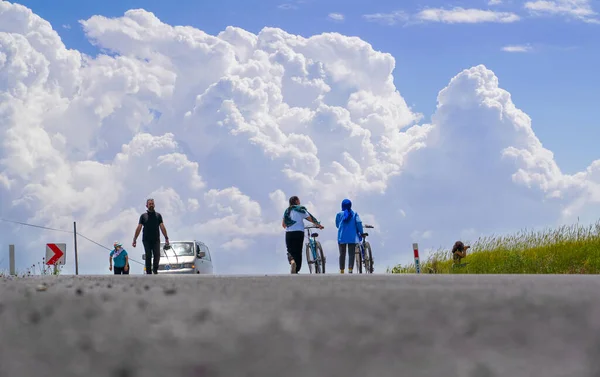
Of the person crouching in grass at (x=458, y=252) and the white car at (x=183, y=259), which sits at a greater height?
the white car at (x=183, y=259)

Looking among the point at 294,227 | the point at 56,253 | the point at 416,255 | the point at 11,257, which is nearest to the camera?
the point at 294,227

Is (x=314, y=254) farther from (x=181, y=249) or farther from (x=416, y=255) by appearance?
(x=181, y=249)

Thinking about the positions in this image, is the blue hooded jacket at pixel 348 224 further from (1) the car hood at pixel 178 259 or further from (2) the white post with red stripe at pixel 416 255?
(1) the car hood at pixel 178 259

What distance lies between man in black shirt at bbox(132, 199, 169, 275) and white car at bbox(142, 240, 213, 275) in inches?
244

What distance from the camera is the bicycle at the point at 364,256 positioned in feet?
61.3

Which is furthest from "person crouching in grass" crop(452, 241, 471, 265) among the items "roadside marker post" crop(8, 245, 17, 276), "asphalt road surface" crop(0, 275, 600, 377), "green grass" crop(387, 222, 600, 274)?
"asphalt road surface" crop(0, 275, 600, 377)

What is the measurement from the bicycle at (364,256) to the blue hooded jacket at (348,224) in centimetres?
149

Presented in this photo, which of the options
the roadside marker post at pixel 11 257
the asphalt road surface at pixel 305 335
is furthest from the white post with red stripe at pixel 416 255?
the asphalt road surface at pixel 305 335

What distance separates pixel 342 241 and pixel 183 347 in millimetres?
15180

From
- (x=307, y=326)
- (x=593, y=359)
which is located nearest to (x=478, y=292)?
(x=307, y=326)

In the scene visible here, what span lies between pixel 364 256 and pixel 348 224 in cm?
222

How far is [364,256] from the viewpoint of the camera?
19078mm

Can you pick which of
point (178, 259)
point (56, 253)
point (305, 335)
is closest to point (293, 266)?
point (178, 259)

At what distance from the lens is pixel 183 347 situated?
6.17ft
